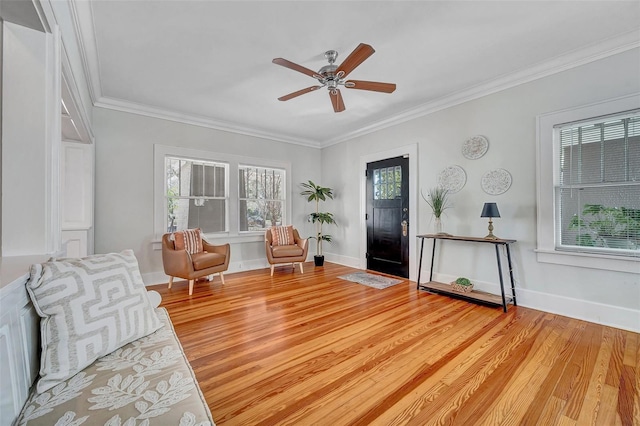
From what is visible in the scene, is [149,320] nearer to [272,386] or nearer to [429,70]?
[272,386]

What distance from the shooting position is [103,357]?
1043 millimetres

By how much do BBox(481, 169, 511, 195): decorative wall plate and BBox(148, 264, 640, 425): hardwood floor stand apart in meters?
1.34

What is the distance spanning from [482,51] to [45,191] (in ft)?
11.6

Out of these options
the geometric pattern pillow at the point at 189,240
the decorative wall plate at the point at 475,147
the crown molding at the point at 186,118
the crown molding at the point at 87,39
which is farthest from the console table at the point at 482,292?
the crown molding at the point at 87,39

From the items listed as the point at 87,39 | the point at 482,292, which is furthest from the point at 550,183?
the point at 87,39

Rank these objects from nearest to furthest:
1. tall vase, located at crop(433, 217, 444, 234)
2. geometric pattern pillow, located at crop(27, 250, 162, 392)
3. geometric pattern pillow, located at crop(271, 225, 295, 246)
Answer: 1. geometric pattern pillow, located at crop(27, 250, 162, 392)
2. tall vase, located at crop(433, 217, 444, 234)
3. geometric pattern pillow, located at crop(271, 225, 295, 246)

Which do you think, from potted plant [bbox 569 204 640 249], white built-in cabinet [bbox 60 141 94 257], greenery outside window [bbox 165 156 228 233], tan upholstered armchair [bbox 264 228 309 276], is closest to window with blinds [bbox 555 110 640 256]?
potted plant [bbox 569 204 640 249]

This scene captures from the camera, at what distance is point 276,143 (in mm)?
5336

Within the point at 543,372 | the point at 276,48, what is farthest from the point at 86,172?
the point at 543,372

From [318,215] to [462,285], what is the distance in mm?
2850

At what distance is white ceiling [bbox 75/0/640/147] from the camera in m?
2.10

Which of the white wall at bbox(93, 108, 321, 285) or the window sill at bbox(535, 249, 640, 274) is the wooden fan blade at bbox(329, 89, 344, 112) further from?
the window sill at bbox(535, 249, 640, 274)

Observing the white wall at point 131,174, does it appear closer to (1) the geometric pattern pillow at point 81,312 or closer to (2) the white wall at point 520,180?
(1) the geometric pattern pillow at point 81,312

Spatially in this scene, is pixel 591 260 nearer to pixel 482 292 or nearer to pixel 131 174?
pixel 482 292
